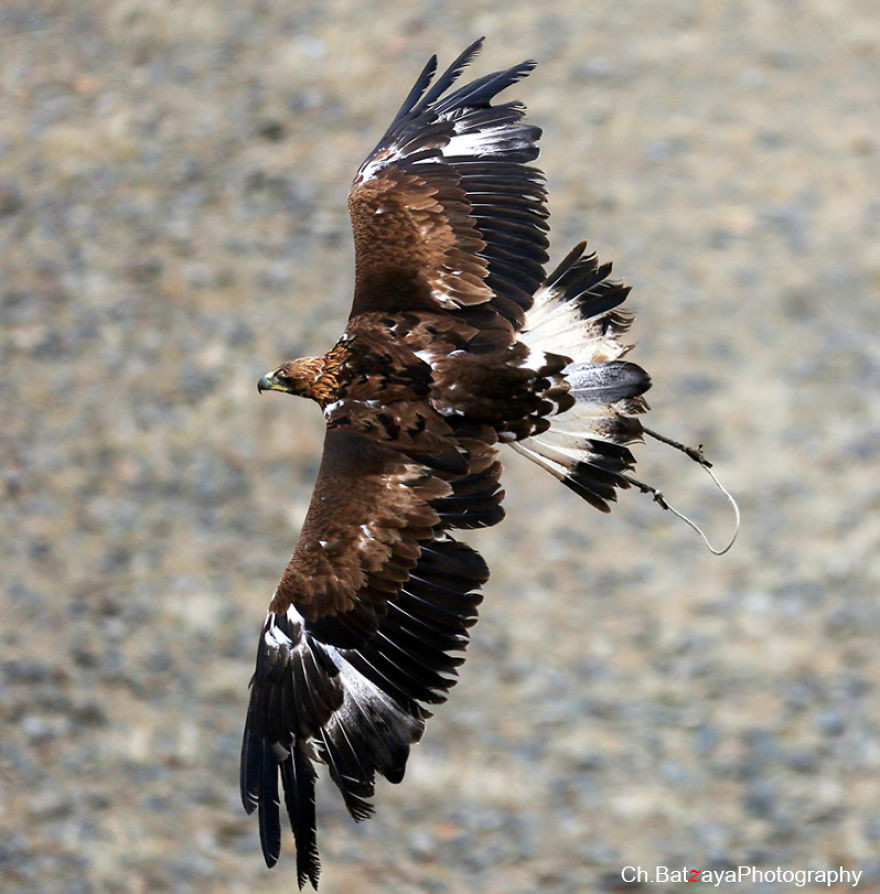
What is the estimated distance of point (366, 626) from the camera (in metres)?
5.68

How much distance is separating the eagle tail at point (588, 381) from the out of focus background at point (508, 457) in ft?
10.1

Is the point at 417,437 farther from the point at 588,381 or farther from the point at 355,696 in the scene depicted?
the point at 355,696

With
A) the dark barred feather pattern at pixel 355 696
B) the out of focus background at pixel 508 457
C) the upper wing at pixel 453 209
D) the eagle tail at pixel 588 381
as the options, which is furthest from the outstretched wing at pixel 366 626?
the out of focus background at pixel 508 457

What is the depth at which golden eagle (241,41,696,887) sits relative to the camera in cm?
567

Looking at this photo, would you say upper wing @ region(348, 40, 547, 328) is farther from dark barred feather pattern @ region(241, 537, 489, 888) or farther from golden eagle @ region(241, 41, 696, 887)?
dark barred feather pattern @ region(241, 537, 489, 888)

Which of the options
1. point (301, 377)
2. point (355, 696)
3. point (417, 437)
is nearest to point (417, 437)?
point (417, 437)

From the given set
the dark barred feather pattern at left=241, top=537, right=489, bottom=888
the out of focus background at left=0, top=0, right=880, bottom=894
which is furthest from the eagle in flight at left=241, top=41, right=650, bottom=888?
the out of focus background at left=0, top=0, right=880, bottom=894

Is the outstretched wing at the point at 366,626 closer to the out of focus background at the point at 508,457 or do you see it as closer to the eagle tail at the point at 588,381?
the eagle tail at the point at 588,381

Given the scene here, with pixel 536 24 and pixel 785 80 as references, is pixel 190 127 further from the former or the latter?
pixel 785 80

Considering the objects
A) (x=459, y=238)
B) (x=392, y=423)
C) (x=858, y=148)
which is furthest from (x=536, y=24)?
(x=392, y=423)

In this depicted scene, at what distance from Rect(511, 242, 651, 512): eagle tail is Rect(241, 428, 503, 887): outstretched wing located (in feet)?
1.98

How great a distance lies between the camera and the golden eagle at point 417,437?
567cm

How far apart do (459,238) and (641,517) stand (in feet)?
12.4

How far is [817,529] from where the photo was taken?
30.5ft
